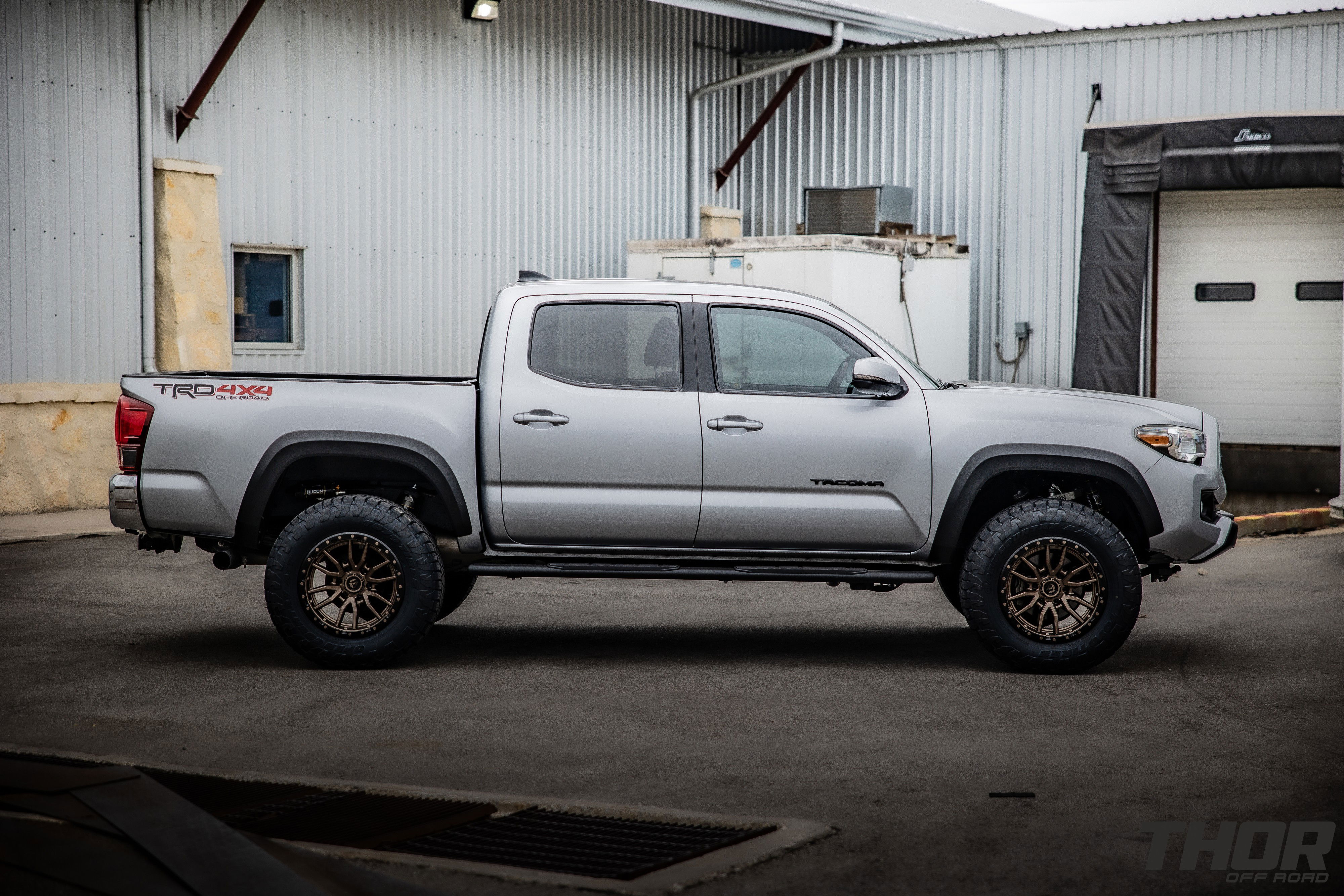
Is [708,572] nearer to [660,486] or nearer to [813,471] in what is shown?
[660,486]

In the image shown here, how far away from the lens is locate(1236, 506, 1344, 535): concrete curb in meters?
14.2

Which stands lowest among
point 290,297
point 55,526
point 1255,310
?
point 55,526

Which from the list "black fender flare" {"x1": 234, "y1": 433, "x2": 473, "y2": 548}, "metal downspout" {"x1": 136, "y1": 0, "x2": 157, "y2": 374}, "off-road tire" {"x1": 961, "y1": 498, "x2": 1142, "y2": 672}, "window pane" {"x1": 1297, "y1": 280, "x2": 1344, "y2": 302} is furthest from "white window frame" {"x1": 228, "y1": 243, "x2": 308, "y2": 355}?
"window pane" {"x1": 1297, "y1": 280, "x2": 1344, "y2": 302}

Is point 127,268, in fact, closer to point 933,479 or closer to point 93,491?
point 93,491

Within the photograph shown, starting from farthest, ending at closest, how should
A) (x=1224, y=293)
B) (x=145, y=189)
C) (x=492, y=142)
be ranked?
1. (x=492, y=142)
2. (x=1224, y=293)
3. (x=145, y=189)

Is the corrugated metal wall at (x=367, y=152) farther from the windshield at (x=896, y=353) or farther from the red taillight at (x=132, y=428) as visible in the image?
the windshield at (x=896, y=353)

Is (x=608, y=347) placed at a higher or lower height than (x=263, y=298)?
lower

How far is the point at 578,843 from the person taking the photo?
493 cm

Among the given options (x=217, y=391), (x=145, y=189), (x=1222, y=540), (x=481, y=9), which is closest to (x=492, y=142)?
(x=481, y=9)

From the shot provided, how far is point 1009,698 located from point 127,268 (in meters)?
10.1

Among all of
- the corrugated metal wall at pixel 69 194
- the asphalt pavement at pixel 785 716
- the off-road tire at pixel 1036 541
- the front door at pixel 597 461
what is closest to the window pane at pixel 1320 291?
the asphalt pavement at pixel 785 716

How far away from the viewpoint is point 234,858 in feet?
14.8

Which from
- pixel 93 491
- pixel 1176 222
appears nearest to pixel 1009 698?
pixel 93 491

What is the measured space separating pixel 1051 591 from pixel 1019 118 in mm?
11804
